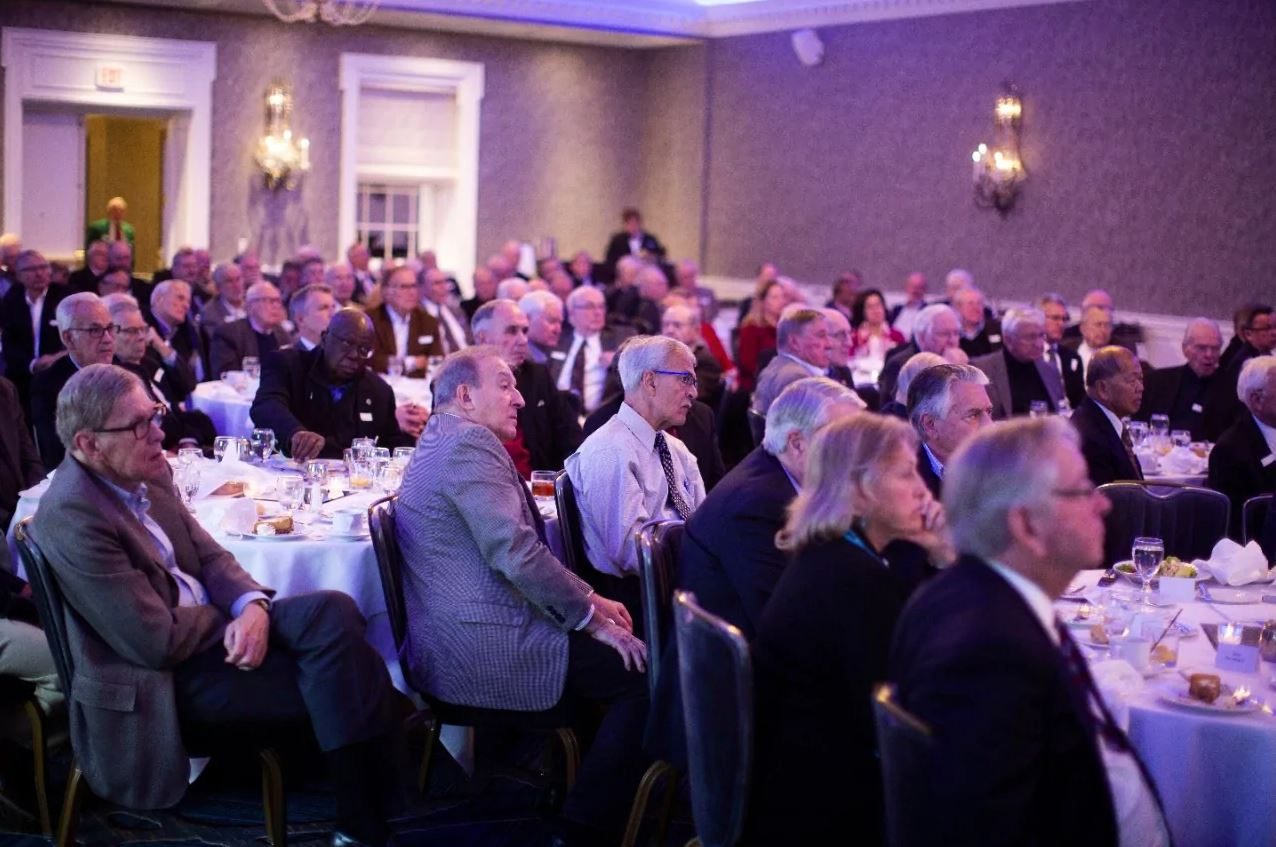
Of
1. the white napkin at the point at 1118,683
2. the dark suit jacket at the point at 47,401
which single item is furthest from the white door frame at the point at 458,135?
the white napkin at the point at 1118,683

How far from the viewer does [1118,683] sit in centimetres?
317

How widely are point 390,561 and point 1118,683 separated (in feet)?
6.16

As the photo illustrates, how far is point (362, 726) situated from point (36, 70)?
12.5 m

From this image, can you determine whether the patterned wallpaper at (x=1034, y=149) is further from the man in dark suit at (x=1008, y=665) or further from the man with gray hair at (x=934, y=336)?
the man in dark suit at (x=1008, y=665)

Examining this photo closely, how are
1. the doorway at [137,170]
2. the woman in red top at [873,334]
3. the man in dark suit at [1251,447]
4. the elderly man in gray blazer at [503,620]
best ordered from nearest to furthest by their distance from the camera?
the elderly man in gray blazer at [503,620] → the man in dark suit at [1251,447] → the woman in red top at [873,334] → the doorway at [137,170]

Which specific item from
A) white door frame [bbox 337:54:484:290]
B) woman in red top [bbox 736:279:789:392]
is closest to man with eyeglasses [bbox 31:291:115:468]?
woman in red top [bbox 736:279:789:392]

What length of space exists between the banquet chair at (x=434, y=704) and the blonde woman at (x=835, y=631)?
3.93ft

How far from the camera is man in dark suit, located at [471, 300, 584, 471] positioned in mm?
6902

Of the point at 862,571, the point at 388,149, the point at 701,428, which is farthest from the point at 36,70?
the point at 862,571

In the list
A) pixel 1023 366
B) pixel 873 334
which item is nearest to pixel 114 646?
pixel 1023 366

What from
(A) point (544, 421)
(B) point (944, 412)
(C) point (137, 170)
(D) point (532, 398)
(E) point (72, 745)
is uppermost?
(C) point (137, 170)

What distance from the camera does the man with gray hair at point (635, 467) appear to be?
457 centimetres

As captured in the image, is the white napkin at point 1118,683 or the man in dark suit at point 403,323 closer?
the white napkin at point 1118,683

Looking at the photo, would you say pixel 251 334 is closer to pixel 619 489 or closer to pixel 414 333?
pixel 414 333
